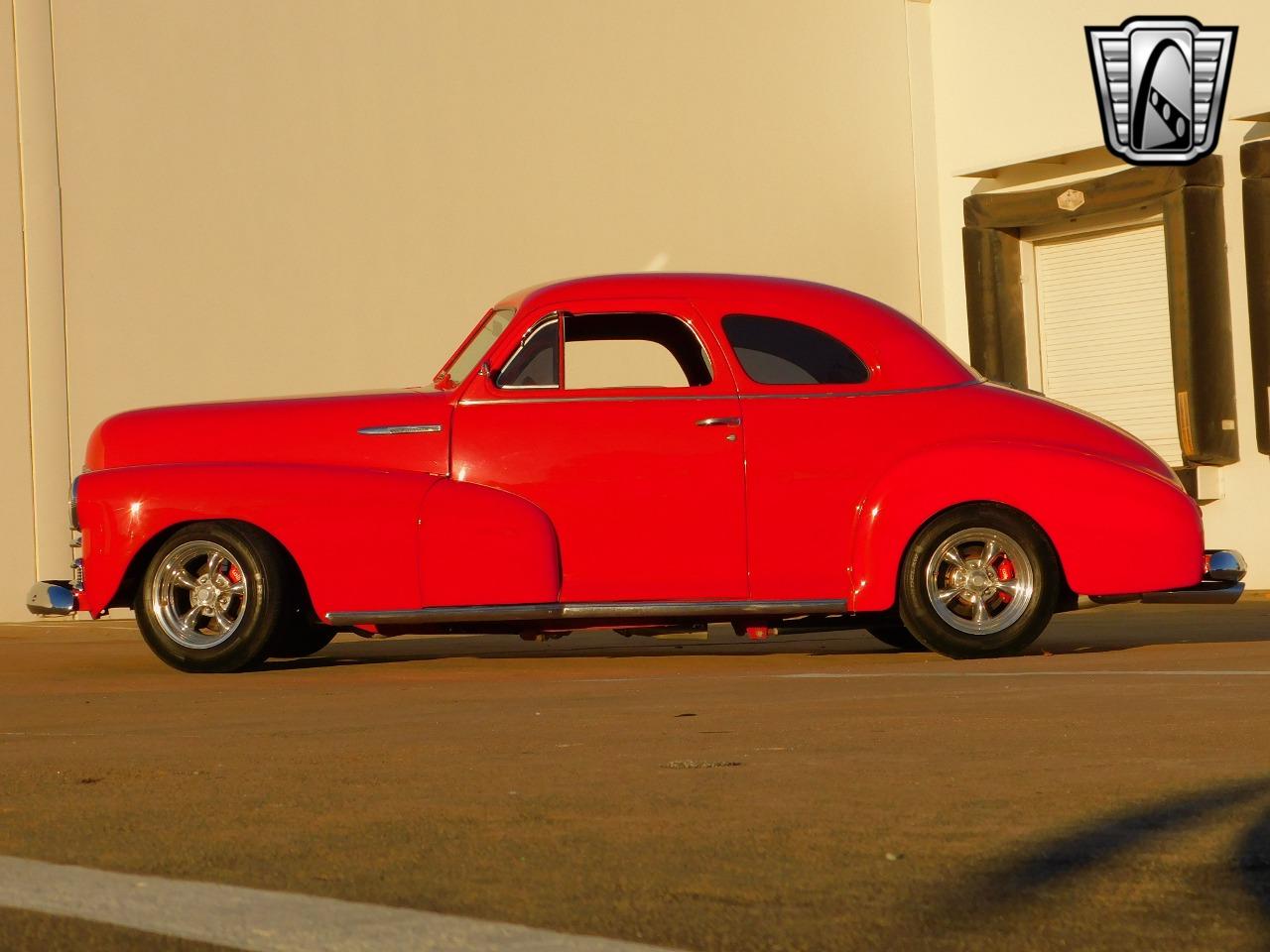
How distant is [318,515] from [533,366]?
111 cm

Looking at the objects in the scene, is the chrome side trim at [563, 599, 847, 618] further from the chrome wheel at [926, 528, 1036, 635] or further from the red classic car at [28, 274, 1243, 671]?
the chrome wheel at [926, 528, 1036, 635]

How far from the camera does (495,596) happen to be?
320 inches

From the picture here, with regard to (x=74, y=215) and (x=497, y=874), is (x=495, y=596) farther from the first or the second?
(x=74, y=215)

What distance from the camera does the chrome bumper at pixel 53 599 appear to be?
8.63 meters

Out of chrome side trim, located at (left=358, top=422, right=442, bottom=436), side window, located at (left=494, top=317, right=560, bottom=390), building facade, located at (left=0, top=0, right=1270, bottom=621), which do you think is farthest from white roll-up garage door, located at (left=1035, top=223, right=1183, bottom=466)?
chrome side trim, located at (left=358, top=422, right=442, bottom=436)

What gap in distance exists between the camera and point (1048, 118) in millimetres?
17375

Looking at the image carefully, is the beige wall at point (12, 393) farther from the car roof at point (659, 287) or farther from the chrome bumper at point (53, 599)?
the car roof at point (659, 287)

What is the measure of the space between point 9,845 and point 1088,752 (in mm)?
2625

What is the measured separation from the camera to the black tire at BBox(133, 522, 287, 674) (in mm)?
8219

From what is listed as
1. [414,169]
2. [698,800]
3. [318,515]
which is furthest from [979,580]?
[414,169]

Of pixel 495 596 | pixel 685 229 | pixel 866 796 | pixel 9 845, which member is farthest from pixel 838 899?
pixel 685 229

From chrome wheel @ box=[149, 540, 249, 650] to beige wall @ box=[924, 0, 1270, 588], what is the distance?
10120mm

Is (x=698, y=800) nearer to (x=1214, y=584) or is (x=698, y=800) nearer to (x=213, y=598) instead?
(x=213, y=598)

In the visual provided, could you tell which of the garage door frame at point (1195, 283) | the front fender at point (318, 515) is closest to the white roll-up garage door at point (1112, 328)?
the garage door frame at point (1195, 283)
